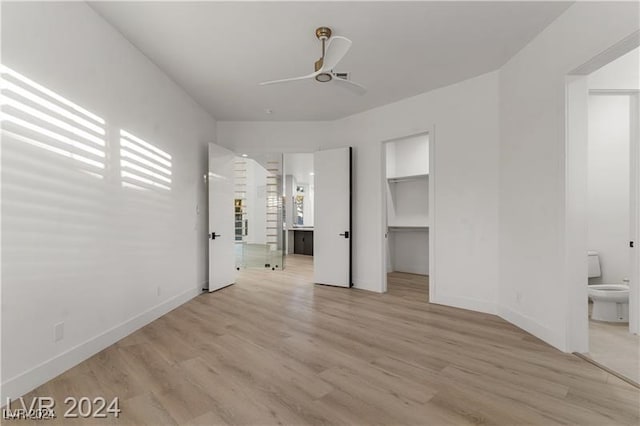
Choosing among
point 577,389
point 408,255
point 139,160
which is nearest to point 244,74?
point 139,160

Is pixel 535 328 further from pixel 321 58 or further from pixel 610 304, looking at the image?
pixel 321 58

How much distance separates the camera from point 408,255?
6.71 metres

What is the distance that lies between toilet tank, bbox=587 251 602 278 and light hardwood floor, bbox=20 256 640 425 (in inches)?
64.3

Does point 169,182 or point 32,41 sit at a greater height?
point 32,41

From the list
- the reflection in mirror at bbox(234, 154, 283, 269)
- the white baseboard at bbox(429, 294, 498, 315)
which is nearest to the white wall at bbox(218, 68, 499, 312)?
the white baseboard at bbox(429, 294, 498, 315)

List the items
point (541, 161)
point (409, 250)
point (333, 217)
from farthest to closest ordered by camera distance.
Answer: point (409, 250) < point (333, 217) < point (541, 161)

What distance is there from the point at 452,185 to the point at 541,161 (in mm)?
1197

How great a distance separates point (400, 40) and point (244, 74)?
5.98ft

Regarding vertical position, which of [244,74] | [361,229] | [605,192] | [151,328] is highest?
[244,74]

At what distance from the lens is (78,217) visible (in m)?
2.53

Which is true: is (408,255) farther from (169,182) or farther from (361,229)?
(169,182)

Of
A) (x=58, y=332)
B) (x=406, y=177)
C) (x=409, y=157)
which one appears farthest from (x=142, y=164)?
(x=409, y=157)

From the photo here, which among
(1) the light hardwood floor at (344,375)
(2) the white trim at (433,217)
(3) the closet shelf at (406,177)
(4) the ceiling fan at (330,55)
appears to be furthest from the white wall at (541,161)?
(3) the closet shelf at (406,177)

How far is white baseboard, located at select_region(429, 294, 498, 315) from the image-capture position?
Answer: 12.7 feet
